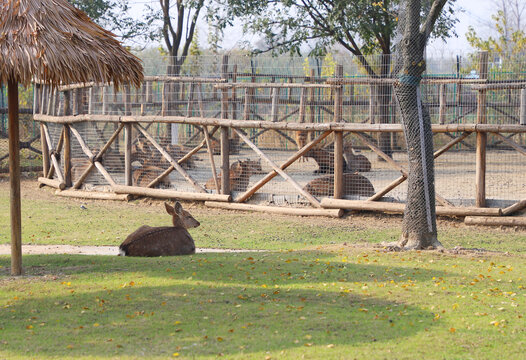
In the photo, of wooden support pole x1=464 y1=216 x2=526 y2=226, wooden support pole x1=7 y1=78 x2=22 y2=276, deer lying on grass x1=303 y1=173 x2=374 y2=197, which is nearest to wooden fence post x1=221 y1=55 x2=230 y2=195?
deer lying on grass x1=303 y1=173 x2=374 y2=197

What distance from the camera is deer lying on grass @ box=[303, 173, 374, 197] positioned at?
14219 mm

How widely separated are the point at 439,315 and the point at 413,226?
11.3 ft

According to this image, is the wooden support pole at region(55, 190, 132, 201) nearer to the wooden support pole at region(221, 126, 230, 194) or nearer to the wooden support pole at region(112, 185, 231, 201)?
the wooden support pole at region(112, 185, 231, 201)

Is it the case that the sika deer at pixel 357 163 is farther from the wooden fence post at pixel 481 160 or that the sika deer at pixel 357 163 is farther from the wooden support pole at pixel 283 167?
the wooden fence post at pixel 481 160

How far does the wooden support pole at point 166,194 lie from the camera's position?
49.4 feet

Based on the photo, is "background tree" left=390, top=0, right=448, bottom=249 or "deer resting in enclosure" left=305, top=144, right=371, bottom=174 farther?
"deer resting in enclosure" left=305, top=144, right=371, bottom=174

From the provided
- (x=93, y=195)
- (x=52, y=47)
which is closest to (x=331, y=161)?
(x=93, y=195)

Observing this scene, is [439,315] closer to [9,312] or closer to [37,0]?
[9,312]

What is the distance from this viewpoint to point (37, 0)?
769 centimetres

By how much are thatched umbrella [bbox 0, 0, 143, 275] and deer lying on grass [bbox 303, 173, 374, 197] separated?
22.8 ft

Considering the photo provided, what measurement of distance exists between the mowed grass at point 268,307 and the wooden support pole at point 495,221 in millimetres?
3602

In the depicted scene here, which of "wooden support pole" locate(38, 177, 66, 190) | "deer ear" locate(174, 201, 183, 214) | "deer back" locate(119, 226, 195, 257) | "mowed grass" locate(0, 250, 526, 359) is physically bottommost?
"mowed grass" locate(0, 250, 526, 359)

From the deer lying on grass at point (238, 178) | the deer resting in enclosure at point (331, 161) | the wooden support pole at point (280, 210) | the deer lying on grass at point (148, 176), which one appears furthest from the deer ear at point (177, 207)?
the deer lying on grass at point (148, 176)

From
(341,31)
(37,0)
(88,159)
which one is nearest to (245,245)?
(37,0)
